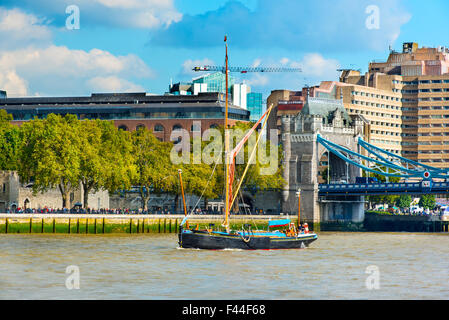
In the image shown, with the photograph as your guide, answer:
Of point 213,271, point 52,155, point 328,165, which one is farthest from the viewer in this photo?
point 328,165

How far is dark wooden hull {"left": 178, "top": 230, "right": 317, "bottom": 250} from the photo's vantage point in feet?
293

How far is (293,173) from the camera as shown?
15125cm

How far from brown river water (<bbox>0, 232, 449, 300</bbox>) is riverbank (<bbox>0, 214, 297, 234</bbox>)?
12.7 m

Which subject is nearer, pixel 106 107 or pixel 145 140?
pixel 145 140

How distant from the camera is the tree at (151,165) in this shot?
5354 inches

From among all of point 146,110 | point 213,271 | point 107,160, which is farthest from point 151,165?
point 213,271

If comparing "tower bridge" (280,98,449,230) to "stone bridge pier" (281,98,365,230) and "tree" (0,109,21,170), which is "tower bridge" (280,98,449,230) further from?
"tree" (0,109,21,170)

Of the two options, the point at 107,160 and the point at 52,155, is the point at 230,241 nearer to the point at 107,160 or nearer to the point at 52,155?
the point at 52,155

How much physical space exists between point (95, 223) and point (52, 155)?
11.6m

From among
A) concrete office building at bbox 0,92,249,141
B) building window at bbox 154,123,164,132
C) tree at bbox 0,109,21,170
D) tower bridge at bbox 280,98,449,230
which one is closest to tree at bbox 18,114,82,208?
tree at bbox 0,109,21,170

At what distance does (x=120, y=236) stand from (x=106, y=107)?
261 feet

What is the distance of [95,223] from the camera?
11844 centimetres
